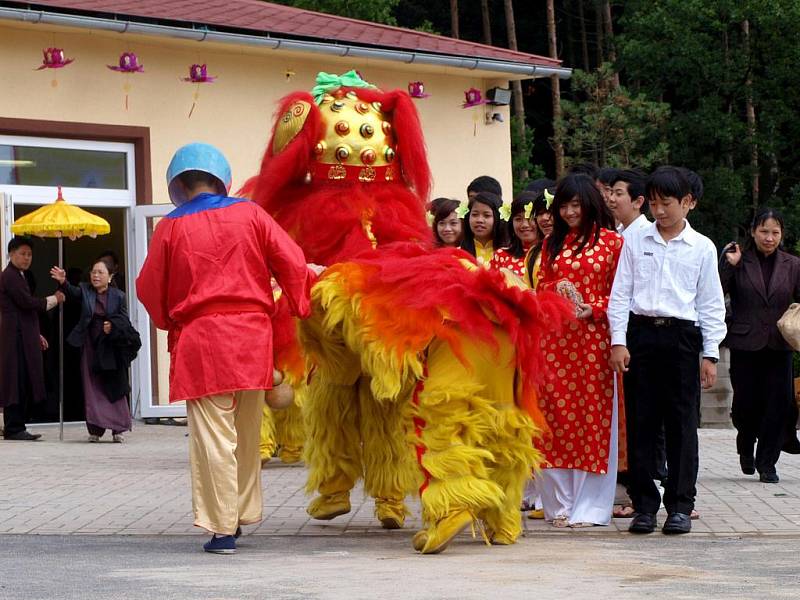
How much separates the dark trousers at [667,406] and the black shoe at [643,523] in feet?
0.10

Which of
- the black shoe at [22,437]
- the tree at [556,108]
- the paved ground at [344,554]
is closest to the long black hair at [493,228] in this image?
the paved ground at [344,554]

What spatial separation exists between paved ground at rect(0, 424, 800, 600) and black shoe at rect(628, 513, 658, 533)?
4.0 inches

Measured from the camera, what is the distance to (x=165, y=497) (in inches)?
386

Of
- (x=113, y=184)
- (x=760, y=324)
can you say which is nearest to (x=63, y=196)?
(x=113, y=184)

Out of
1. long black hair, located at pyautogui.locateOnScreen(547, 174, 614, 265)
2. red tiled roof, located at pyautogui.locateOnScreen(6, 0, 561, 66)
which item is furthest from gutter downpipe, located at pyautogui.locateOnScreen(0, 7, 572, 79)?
long black hair, located at pyautogui.locateOnScreen(547, 174, 614, 265)

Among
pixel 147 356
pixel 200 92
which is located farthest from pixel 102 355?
pixel 200 92

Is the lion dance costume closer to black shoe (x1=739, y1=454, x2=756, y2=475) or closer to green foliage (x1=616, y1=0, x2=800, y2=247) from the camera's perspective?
black shoe (x1=739, y1=454, x2=756, y2=475)

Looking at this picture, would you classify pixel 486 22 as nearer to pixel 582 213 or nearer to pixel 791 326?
pixel 791 326

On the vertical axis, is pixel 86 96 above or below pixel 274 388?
above

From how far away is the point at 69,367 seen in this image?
659 inches

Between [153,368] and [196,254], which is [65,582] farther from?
[153,368]

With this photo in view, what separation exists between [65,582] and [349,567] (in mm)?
1185

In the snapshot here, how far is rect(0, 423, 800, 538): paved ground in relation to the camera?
27.2 feet

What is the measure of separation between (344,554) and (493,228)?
2.51 meters
